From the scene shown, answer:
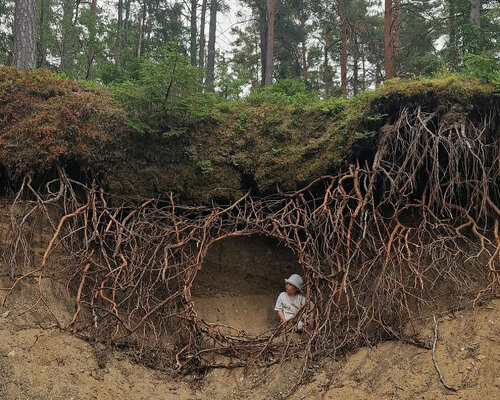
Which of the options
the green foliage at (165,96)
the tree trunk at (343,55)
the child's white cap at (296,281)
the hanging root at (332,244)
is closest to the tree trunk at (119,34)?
the tree trunk at (343,55)

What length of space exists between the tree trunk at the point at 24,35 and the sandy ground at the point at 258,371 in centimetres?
522

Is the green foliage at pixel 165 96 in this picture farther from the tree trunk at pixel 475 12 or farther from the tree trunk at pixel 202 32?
the tree trunk at pixel 202 32

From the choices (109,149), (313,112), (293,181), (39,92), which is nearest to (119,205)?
(109,149)

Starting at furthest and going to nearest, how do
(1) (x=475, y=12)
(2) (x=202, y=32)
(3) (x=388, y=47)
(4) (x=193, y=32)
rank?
(2) (x=202, y=32) → (4) (x=193, y=32) → (1) (x=475, y=12) → (3) (x=388, y=47)

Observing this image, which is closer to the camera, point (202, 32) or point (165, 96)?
point (165, 96)

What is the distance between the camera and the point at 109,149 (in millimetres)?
6957

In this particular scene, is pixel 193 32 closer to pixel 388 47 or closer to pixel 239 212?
pixel 388 47

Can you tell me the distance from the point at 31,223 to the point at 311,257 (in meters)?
3.91

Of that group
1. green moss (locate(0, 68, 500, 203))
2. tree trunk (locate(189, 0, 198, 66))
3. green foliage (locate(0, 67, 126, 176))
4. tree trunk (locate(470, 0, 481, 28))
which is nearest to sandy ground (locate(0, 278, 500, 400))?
green foliage (locate(0, 67, 126, 176))

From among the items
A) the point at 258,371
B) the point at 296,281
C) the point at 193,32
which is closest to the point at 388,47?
the point at 296,281

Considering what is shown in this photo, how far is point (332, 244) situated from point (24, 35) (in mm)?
7290

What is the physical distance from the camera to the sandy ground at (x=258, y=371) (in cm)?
486

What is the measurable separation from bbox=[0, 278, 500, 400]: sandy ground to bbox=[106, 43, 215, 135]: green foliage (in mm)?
2863

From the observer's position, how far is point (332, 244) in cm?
656
